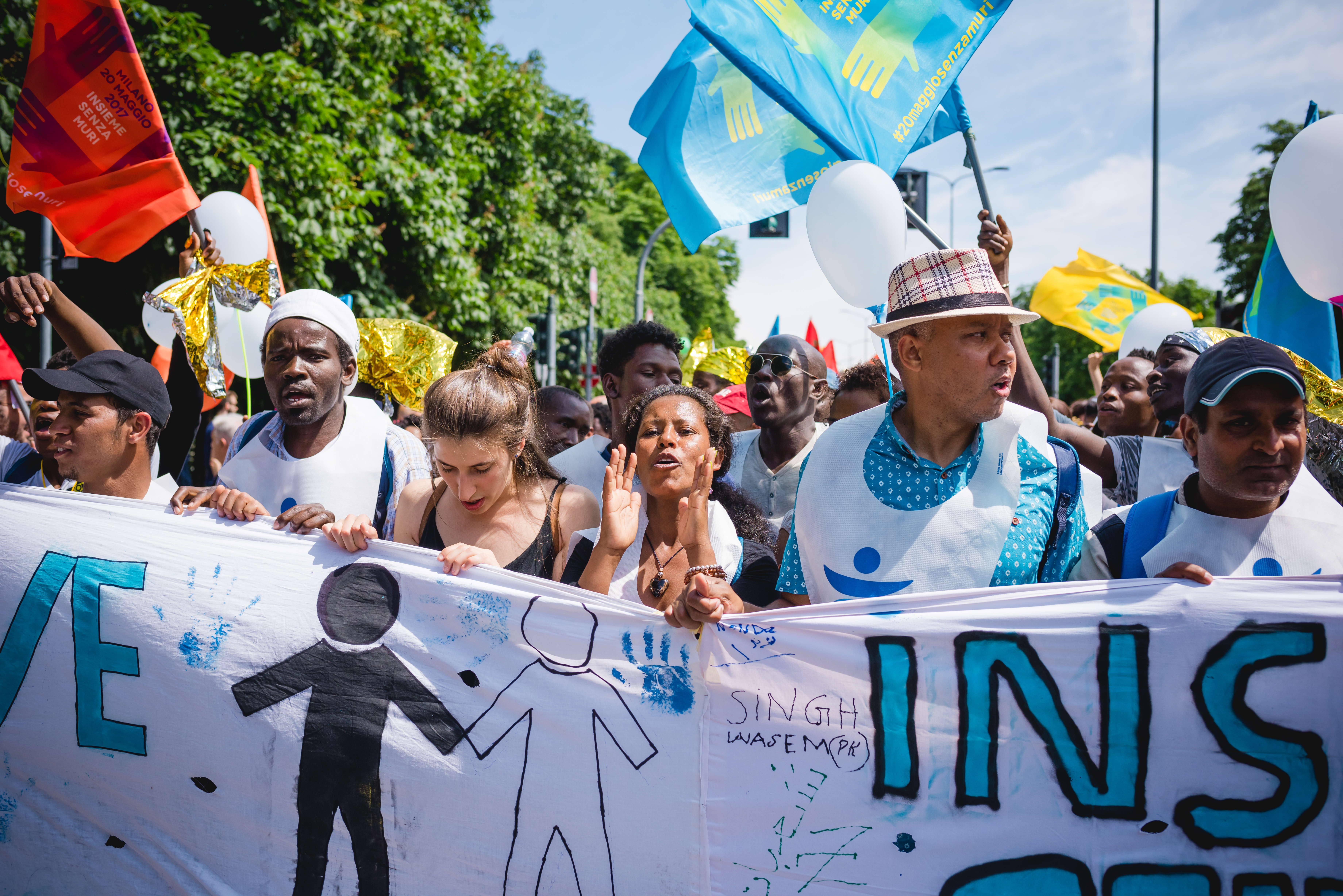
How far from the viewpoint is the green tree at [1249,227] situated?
21062 millimetres

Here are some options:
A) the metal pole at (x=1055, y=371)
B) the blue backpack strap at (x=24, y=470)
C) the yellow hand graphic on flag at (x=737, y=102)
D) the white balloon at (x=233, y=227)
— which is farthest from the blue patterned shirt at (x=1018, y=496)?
the metal pole at (x=1055, y=371)

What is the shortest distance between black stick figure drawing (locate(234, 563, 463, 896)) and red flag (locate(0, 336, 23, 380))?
126 inches

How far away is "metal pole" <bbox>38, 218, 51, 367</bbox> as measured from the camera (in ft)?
21.6

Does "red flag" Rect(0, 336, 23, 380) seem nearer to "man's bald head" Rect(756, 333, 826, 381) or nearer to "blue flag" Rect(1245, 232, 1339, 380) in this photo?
"man's bald head" Rect(756, 333, 826, 381)

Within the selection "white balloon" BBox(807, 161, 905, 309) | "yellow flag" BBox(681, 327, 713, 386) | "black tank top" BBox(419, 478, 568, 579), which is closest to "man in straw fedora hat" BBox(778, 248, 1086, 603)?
"black tank top" BBox(419, 478, 568, 579)

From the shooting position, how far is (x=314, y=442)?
319 centimetres

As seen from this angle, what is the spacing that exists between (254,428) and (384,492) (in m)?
0.55

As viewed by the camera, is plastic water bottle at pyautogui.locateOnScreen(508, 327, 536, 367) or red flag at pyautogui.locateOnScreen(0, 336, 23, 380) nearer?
plastic water bottle at pyautogui.locateOnScreen(508, 327, 536, 367)

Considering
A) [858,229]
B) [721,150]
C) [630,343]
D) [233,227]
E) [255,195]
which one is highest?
[255,195]

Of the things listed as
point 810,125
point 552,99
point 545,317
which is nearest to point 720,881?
point 810,125

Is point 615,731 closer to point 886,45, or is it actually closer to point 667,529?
point 667,529

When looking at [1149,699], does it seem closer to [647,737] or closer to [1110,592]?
[1110,592]

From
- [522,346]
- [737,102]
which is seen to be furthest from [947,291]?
[522,346]

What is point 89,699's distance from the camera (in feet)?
8.23
